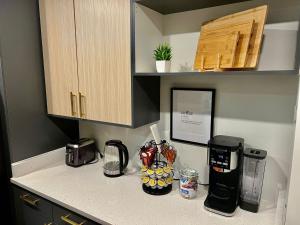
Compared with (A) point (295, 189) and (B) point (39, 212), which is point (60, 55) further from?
(A) point (295, 189)

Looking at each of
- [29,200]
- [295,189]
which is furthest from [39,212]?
[295,189]

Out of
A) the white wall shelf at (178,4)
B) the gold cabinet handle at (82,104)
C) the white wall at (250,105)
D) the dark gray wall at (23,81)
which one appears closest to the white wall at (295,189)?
the white wall at (250,105)

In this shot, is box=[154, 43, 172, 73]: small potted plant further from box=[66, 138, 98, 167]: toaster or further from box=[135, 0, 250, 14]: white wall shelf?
box=[66, 138, 98, 167]: toaster

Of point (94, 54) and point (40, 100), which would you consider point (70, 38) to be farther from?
point (40, 100)

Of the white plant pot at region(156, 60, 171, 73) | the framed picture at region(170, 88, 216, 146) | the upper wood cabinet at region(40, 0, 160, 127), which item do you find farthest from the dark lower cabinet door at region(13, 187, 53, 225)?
the white plant pot at region(156, 60, 171, 73)

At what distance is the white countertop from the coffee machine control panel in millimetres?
259

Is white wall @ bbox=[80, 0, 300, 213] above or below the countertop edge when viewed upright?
above

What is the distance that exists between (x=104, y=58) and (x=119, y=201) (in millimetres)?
836

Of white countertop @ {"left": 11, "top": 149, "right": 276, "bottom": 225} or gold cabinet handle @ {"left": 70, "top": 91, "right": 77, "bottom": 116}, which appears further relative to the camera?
gold cabinet handle @ {"left": 70, "top": 91, "right": 77, "bottom": 116}

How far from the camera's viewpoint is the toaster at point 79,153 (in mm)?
1760

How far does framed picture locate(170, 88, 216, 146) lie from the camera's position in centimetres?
137

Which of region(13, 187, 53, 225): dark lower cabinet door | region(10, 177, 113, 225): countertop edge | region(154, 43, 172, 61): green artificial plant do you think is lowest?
region(13, 187, 53, 225): dark lower cabinet door

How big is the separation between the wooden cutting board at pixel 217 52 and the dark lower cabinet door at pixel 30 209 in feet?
4.03

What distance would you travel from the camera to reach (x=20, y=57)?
1.56 m
